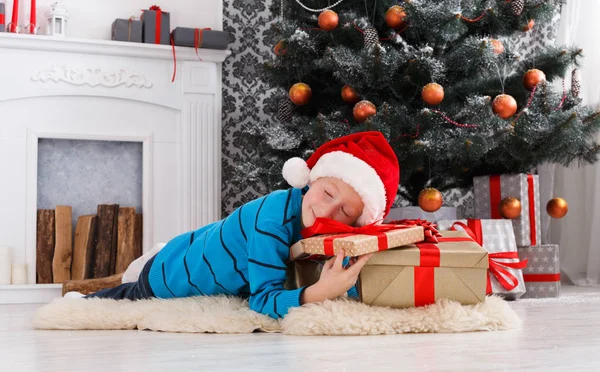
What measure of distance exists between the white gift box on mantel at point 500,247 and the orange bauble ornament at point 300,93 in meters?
0.77

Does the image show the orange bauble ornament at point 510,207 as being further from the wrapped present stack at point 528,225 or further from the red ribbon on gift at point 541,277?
the red ribbon on gift at point 541,277

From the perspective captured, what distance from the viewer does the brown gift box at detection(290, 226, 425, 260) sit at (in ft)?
4.91

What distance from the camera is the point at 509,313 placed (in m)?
1.70

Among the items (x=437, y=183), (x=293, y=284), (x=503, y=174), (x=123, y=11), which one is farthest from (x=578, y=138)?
(x=123, y=11)

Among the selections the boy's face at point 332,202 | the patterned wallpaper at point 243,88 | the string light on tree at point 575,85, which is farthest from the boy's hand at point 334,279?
the patterned wallpaper at point 243,88

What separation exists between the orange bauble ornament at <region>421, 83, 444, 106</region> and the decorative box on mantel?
4.47ft

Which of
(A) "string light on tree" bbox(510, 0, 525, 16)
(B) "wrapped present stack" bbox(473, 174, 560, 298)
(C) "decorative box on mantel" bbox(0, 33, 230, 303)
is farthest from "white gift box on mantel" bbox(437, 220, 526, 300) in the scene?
(C) "decorative box on mantel" bbox(0, 33, 230, 303)

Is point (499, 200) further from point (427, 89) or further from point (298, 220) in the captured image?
point (298, 220)

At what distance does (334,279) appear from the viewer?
157 cm

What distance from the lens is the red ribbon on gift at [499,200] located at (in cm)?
283

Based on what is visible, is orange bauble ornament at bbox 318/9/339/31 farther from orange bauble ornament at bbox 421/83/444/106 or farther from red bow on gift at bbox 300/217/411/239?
red bow on gift at bbox 300/217/411/239

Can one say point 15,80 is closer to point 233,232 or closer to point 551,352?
point 233,232

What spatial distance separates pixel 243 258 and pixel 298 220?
0.54 feet

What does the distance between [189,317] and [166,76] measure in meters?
2.15
